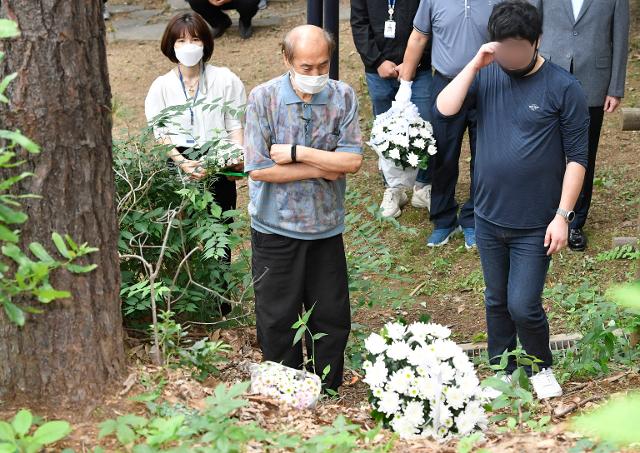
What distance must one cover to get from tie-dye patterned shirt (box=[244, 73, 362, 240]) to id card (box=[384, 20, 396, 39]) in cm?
260

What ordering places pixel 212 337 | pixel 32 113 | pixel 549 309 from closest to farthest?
pixel 32 113 → pixel 212 337 → pixel 549 309

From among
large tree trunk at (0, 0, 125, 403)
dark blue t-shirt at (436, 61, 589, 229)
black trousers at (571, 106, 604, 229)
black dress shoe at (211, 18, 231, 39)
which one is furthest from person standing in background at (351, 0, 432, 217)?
black dress shoe at (211, 18, 231, 39)

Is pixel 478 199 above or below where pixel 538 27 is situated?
below

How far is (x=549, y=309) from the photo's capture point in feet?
18.3

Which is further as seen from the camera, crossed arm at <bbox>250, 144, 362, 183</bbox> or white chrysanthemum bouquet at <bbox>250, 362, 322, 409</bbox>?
crossed arm at <bbox>250, 144, 362, 183</bbox>

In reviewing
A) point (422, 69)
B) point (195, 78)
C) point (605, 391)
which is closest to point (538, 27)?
point (605, 391)

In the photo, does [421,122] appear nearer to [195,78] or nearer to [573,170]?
[195,78]

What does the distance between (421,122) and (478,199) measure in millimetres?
1962

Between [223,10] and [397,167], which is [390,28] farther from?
[223,10]

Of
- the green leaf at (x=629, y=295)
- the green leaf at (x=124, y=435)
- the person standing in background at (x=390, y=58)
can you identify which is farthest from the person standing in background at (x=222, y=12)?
the green leaf at (x=629, y=295)

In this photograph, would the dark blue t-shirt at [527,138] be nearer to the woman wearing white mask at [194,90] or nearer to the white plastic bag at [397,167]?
the woman wearing white mask at [194,90]

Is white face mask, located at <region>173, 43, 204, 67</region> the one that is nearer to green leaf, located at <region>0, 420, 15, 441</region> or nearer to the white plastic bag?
the white plastic bag

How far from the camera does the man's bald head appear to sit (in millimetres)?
3979

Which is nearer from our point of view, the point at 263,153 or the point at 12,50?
the point at 12,50
